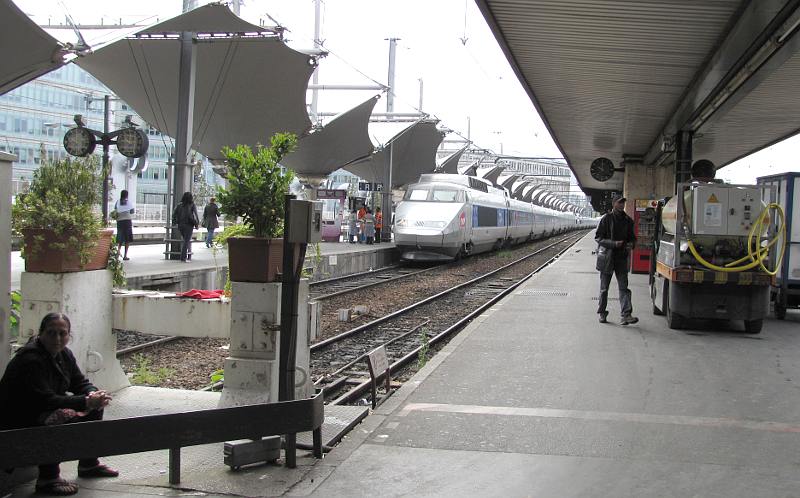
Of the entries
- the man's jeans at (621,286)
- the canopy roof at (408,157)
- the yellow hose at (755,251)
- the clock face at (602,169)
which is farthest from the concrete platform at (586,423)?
the canopy roof at (408,157)

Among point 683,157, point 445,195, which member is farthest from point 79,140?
point 683,157

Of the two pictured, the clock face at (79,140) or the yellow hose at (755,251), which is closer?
the yellow hose at (755,251)

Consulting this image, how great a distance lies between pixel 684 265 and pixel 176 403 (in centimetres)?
751

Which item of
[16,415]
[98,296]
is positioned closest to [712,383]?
[98,296]

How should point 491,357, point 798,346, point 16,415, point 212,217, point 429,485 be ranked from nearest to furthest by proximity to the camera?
point 16,415 < point 429,485 < point 491,357 < point 798,346 < point 212,217

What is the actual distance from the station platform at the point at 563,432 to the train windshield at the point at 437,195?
17273mm

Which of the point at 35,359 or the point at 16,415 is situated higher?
the point at 35,359

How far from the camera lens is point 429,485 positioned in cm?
488

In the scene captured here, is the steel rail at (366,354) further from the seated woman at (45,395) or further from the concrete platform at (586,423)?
the seated woman at (45,395)

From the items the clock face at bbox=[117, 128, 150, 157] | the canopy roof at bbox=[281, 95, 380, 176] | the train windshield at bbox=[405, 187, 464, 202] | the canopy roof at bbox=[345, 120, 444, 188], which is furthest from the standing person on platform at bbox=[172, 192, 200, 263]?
the canopy roof at bbox=[345, 120, 444, 188]

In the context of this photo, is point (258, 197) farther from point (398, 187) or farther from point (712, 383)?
point (398, 187)

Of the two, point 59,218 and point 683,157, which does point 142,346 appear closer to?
point 59,218

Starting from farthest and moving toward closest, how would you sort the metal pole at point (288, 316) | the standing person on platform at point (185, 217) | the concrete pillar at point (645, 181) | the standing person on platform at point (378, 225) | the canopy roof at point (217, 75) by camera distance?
the standing person on platform at point (378, 225)
the concrete pillar at point (645, 181)
the canopy roof at point (217, 75)
the standing person on platform at point (185, 217)
the metal pole at point (288, 316)

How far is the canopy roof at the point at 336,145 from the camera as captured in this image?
35.9m
